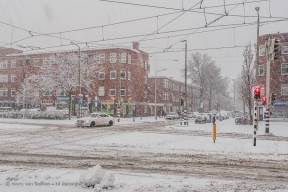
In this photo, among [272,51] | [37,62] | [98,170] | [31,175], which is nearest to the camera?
[98,170]

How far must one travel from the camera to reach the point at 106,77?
175 ft

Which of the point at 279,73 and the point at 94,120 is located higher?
the point at 279,73

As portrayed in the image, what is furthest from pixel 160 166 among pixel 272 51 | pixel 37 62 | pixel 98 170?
pixel 37 62

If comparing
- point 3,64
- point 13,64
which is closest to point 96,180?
point 13,64

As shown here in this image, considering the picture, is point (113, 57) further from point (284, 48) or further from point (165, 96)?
point (284, 48)

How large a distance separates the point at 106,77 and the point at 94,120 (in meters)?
27.5

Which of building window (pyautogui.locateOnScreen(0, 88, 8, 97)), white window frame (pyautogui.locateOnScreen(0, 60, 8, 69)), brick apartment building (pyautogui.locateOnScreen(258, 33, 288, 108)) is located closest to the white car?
brick apartment building (pyautogui.locateOnScreen(258, 33, 288, 108))

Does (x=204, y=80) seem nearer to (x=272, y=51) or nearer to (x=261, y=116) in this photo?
(x=261, y=116)

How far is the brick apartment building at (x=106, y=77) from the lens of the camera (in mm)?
52438

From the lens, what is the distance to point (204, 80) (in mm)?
57188

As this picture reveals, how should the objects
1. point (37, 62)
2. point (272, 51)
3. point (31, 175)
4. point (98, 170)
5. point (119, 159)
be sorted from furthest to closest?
point (37, 62)
point (272, 51)
point (119, 159)
point (31, 175)
point (98, 170)

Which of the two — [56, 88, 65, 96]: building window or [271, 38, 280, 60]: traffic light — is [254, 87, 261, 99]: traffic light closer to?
[271, 38, 280, 60]: traffic light

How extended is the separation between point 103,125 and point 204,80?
110 ft

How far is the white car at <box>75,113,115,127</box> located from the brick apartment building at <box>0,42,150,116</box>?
19.6 meters
